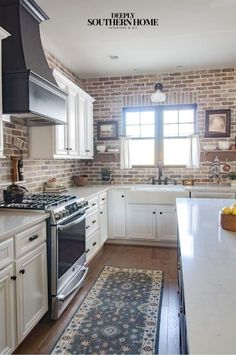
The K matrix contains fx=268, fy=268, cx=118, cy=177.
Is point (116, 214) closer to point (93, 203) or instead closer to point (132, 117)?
point (93, 203)

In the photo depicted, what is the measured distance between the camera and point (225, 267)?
116 centimetres

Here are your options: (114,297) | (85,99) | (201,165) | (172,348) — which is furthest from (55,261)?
(201,165)

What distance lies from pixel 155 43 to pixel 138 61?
0.65 m

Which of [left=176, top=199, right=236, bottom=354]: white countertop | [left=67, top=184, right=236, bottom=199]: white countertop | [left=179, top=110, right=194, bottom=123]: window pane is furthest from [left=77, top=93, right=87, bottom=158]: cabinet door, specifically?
[left=176, top=199, right=236, bottom=354]: white countertop

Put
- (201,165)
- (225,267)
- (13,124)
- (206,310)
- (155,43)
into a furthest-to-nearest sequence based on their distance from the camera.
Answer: (201,165), (155,43), (13,124), (225,267), (206,310)

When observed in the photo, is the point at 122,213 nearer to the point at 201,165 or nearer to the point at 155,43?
the point at 201,165

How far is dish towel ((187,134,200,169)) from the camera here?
4.46 meters

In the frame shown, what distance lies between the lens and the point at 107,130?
190 inches

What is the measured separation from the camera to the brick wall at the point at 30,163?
2734mm

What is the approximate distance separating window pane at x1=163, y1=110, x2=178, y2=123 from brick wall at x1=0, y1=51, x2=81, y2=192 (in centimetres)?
174

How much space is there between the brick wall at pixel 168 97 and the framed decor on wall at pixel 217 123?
0.07 meters

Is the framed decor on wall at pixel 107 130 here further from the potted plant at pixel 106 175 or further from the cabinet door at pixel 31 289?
the cabinet door at pixel 31 289

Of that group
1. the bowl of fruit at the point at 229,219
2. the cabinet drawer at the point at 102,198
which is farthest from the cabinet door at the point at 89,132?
the bowl of fruit at the point at 229,219

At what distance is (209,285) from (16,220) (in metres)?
1.50
